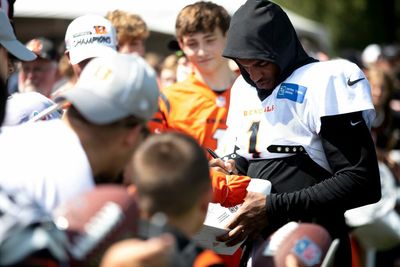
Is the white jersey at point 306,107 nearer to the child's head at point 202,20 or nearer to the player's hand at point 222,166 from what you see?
the player's hand at point 222,166

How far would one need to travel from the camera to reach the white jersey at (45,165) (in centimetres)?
359

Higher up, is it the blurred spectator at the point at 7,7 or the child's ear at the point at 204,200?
the blurred spectator at the point at 7,7

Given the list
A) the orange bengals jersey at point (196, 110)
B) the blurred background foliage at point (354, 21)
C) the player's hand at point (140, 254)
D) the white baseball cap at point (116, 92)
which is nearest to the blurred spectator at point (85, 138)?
the white baseball cap at point (116, 92)

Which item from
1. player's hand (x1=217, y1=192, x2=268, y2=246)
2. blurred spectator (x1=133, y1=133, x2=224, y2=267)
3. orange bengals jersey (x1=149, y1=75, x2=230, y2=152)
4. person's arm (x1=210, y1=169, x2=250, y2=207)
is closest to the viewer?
blurred spectator (x1=133, y1=133, x2=224, y2=267)

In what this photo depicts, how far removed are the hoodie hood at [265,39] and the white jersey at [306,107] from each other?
0.09m

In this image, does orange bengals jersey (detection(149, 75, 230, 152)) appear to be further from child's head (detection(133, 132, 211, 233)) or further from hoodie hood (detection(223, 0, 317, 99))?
child's head (detection(133, 132, 211, 233))

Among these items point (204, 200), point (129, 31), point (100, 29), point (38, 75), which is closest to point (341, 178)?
point (204, 200)

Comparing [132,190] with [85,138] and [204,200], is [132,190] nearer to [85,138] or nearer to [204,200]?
[85,138]

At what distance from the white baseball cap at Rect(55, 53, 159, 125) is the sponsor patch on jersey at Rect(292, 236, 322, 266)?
0.80 m

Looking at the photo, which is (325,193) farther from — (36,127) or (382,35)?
(382,35)

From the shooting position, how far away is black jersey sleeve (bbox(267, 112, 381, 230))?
4.82 meters

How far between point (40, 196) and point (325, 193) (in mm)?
1784

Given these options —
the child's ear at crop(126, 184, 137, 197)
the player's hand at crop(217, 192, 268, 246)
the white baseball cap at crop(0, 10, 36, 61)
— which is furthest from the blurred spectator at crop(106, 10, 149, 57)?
the child's ear at crop(126, 184, 137, 197)

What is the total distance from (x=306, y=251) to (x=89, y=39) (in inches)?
111
